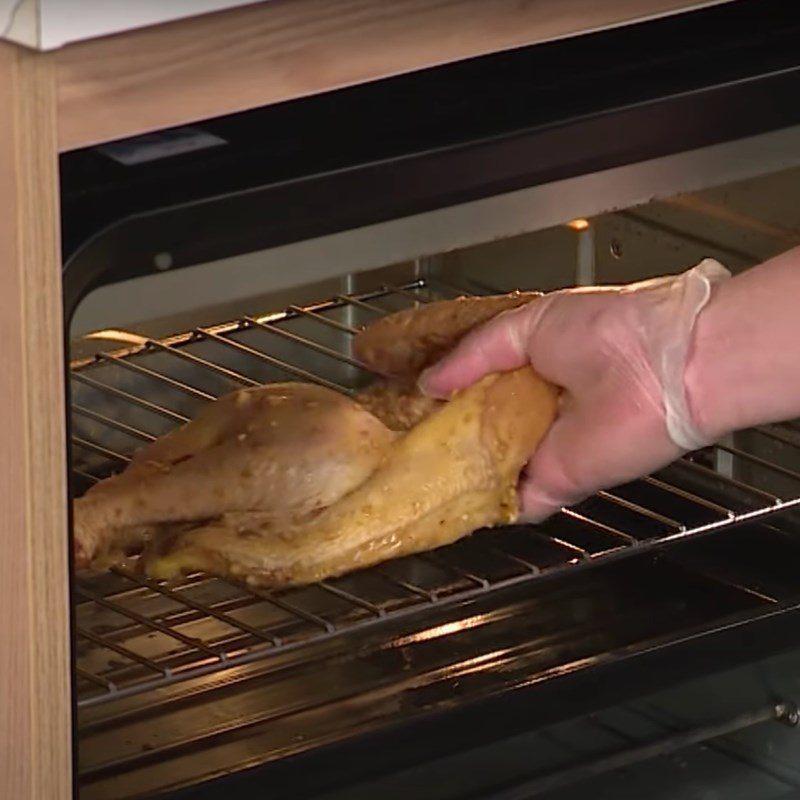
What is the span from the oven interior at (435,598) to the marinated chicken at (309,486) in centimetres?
4

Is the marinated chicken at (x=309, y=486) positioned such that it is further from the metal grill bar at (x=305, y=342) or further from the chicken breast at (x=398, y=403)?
the metal grill bar at (x=305, y=342)

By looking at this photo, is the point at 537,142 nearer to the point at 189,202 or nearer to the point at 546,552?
the point at 189,202

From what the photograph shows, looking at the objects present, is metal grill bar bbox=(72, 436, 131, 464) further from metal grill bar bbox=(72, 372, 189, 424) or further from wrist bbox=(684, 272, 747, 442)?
wrist bbox=(684, 272, 747, 442)

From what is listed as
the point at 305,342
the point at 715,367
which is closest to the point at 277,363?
the point at 305,342

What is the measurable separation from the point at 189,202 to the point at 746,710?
0.71 metres

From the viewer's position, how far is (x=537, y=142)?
1.05 meters

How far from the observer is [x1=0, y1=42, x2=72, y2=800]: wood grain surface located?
878 millimetres

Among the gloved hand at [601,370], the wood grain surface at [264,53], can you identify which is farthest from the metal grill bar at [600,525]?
the wood grain surface at [264,53]

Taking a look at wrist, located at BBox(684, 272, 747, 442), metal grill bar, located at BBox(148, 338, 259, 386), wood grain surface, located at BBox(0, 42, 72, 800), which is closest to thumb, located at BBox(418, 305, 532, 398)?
wrist, located at BBox(684, 272, 747, 442)

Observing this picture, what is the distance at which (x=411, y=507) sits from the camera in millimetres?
1218

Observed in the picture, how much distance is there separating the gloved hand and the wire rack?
0.08 m

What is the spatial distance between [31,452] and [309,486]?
0.31m

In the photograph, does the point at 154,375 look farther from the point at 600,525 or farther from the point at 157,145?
the point at 157,145

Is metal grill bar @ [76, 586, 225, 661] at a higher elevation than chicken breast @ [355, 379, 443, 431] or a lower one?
lower
